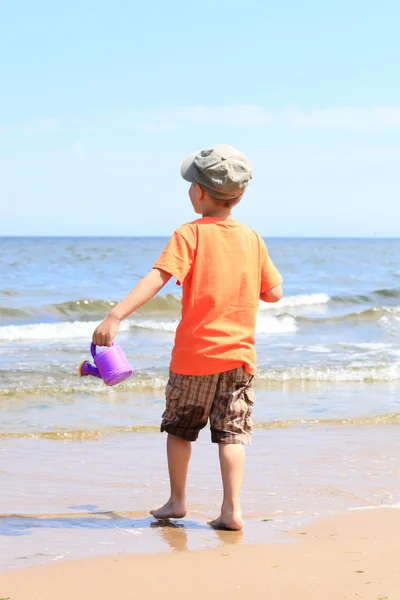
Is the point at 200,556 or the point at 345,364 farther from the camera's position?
the point at 345,364

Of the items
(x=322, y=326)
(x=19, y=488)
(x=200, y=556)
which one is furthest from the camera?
(x=322, y=326)

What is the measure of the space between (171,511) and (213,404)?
0.51 metres

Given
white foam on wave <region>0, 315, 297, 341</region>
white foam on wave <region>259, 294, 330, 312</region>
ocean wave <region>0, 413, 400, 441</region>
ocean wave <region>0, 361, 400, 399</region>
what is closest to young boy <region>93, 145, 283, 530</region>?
ocean wave <region>0, 413, 400, 441</region>

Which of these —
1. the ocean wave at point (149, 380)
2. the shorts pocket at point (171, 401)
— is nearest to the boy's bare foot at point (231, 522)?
the shorts pocket at point (171, 401)

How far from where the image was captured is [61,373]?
8.44 metres

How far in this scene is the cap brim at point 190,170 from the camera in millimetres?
3521

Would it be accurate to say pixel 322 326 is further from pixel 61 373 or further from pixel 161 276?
pixel 161 276

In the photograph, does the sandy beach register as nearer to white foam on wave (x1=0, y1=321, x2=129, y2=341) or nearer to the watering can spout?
the watering can spout

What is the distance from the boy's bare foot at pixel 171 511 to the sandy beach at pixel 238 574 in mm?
399

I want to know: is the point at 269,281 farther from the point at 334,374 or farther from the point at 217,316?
the point at 334,374

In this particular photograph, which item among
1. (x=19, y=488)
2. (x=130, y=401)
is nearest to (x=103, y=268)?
(x=130, y=401)

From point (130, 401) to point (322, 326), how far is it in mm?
8706

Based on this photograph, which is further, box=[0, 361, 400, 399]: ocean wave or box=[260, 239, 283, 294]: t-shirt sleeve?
box=[0, 361, 400, 399]: ocean wave

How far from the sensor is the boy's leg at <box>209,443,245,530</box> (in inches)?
137
